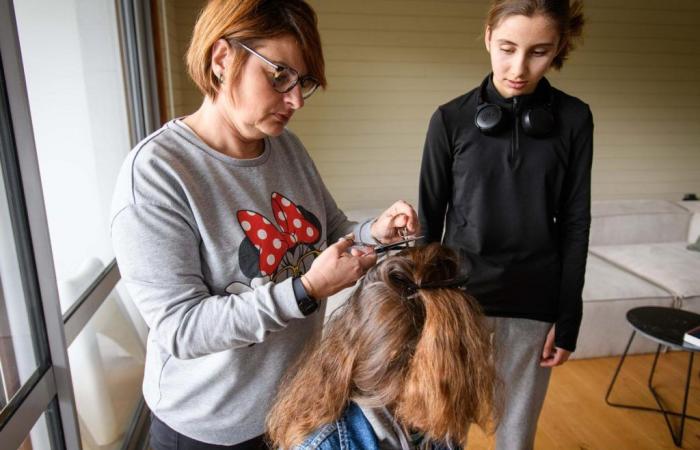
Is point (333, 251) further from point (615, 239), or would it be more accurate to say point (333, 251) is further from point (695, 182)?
point (695, 182)

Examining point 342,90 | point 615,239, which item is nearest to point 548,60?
point 342,90

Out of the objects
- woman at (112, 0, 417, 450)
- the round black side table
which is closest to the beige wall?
the round black side table

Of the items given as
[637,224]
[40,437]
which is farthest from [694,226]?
[40,437]

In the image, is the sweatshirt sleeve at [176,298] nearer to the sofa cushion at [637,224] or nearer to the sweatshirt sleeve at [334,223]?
the sweatshirt sleeve at [334,223]

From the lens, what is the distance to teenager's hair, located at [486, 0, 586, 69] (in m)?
1.11

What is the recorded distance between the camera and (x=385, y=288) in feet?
2.70

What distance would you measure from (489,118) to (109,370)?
179 cm

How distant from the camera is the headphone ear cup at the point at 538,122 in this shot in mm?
1227

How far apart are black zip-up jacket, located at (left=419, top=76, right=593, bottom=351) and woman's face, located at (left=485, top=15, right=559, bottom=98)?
71 mm

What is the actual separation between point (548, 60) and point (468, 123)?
0.25 meters

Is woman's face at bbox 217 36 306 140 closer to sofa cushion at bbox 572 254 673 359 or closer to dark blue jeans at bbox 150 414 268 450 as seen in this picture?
dark blue jeans at bbox 150 414 268 450

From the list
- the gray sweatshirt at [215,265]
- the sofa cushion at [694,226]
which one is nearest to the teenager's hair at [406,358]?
the gray sweatshirt at [215,265]

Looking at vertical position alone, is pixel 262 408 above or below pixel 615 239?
above

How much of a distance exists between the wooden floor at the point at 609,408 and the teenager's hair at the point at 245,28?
1898 mm
